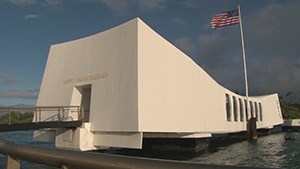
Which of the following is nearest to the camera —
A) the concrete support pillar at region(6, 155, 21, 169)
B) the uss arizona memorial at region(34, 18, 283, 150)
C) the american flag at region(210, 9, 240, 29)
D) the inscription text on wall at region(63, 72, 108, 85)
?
the concrete support pillar at region(6, 155, 21, 169)

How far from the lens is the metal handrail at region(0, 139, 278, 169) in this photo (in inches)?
61.6

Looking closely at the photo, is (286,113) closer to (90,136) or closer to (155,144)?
(155,144)

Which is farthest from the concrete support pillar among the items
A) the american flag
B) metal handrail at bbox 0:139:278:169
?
the american flag

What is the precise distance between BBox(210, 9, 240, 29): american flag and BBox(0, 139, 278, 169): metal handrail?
26.6 metres

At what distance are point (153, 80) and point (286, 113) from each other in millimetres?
84078

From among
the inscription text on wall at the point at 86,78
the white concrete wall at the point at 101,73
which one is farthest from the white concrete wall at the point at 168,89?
the inscription text on wall at the point at 86,78

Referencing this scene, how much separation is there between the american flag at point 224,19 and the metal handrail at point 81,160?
26608 mm

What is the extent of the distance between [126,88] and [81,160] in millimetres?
15628

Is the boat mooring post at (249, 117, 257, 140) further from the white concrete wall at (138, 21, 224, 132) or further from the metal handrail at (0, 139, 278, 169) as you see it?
the metal handrail at (0, 139, 278, 169)

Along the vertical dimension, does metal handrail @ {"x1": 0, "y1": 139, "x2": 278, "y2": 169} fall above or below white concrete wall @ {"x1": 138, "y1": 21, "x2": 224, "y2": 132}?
below

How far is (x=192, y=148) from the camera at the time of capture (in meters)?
23.2

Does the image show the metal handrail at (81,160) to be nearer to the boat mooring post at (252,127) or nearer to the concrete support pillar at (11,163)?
the concrete support pillar at (11,163)

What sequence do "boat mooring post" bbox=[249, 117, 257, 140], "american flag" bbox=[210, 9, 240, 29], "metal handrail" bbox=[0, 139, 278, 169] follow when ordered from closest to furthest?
"metal handrail" bbox=[0, 139, 278, 169]
"american flag" bbox=[210, 9, 240, 29]
"boat mooring post" bbox=[249, 117, 257, 140]

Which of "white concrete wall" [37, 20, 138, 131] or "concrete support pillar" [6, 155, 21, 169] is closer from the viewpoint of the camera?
"concrete support pillar" [6, 155, 21, 169]
